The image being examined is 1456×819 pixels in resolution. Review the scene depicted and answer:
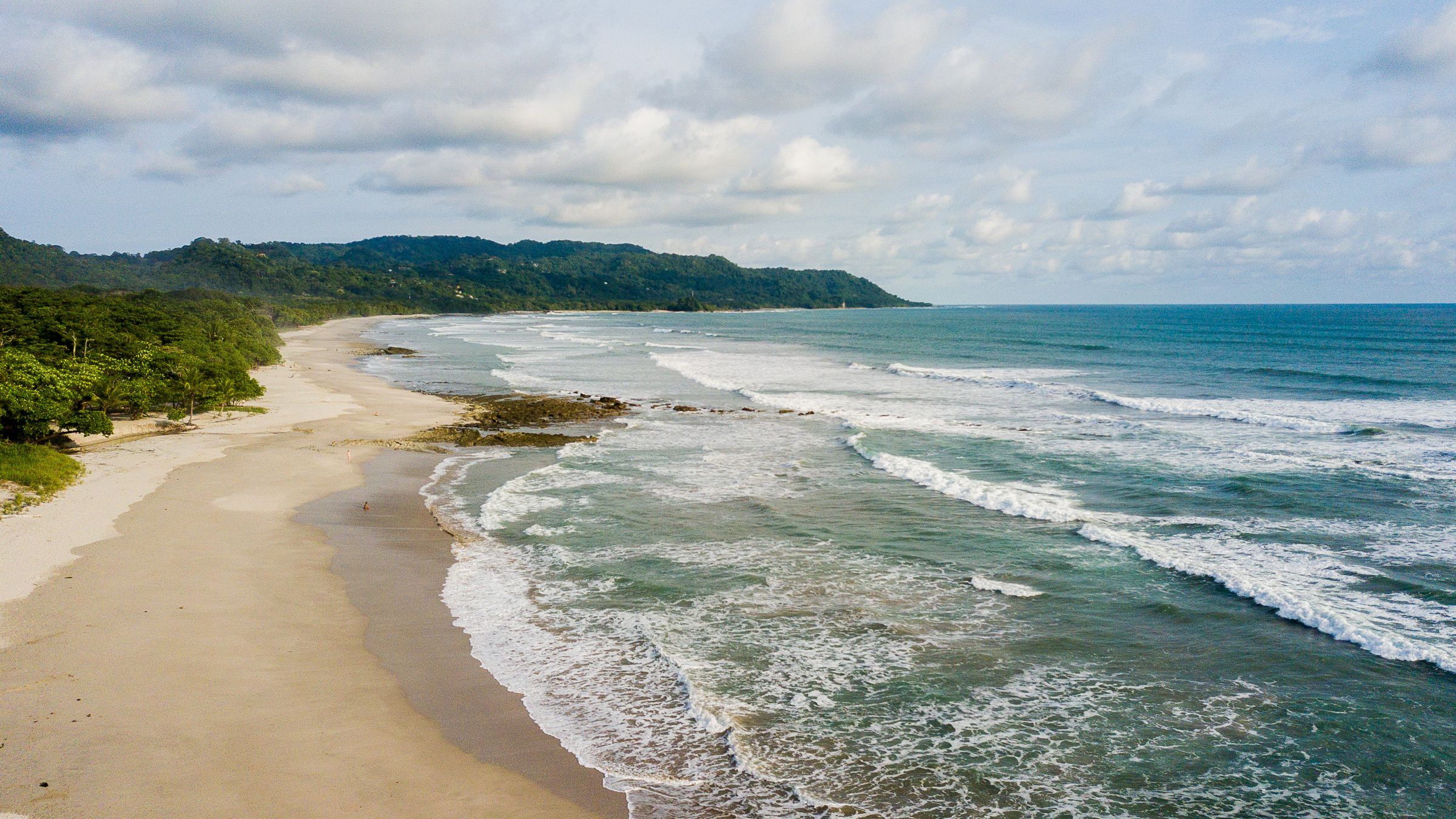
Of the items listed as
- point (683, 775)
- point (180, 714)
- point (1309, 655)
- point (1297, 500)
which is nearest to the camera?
point (683, 775)

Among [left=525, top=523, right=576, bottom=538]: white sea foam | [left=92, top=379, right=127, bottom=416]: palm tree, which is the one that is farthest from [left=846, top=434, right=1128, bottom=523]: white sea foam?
[left=92, top=379, right=127, bottom=416]: palm tree

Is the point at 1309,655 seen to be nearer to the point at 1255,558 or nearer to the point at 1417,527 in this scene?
the point at 1255,558

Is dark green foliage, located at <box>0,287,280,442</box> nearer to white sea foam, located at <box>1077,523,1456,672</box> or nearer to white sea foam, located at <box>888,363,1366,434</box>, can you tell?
white sea foam, located at <box>1077,523,1456,672</box>

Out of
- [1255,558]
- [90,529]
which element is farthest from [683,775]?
[90,529]

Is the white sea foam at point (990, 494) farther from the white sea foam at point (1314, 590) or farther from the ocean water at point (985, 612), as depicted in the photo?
the white sea foam at point (1314, 590)

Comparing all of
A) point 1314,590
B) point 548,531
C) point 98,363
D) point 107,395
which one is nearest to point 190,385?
point 98,363

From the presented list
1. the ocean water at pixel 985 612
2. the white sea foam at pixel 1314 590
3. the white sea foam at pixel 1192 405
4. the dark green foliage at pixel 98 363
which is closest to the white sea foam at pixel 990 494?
the ocean water at pixel 985 612
